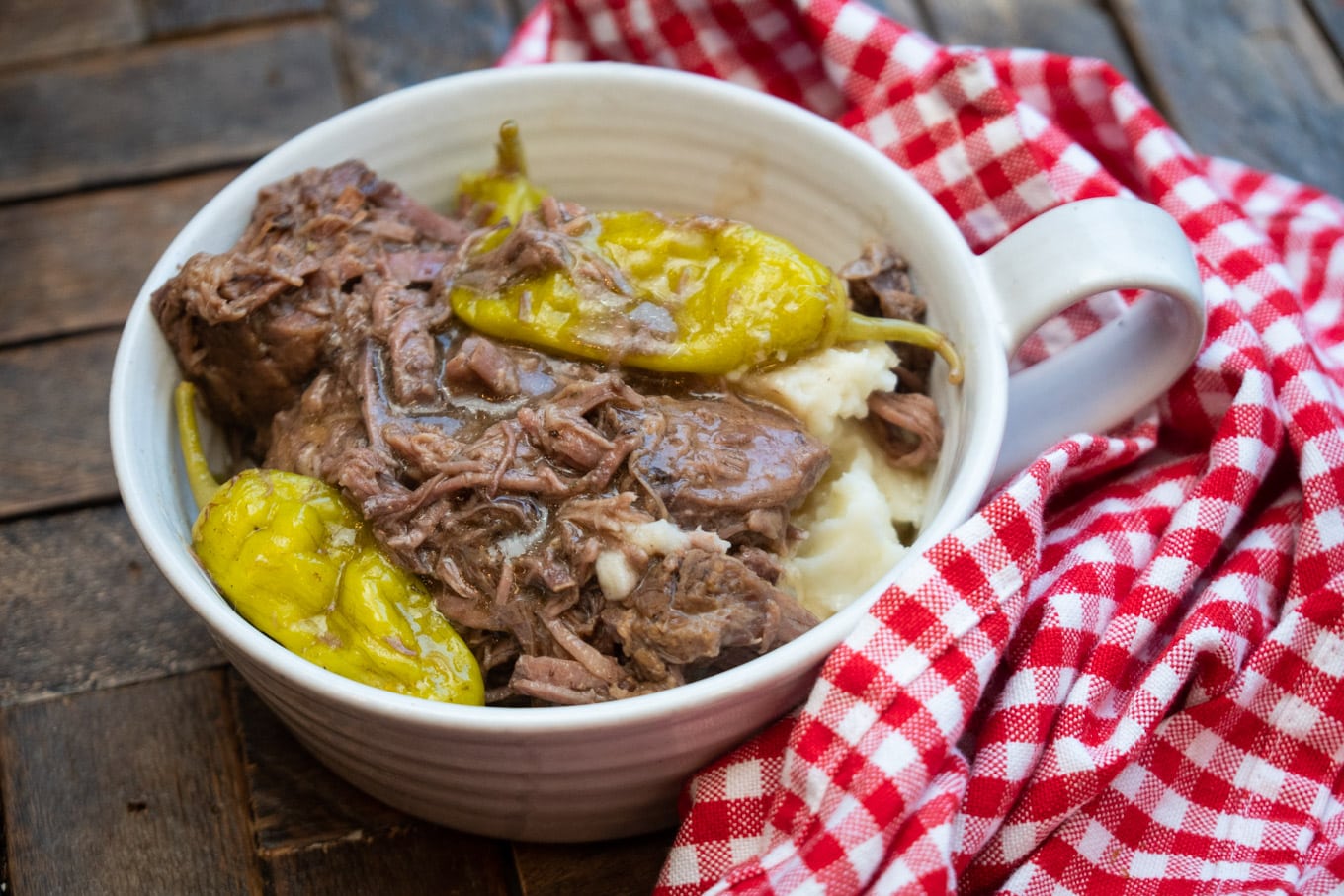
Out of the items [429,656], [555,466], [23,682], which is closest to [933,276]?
[555,466]

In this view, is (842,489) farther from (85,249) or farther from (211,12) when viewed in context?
(211,12)

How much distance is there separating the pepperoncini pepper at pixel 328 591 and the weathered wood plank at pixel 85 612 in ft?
1.65

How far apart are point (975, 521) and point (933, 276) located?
0.52 m

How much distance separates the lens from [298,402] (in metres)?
2.16

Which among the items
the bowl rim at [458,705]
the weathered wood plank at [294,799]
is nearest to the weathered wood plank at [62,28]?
the bowl rim at [458,705]

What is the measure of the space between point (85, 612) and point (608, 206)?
1277 millimetres

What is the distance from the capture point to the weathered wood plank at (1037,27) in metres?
3.30

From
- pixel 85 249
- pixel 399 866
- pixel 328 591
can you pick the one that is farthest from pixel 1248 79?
pixel 85 249

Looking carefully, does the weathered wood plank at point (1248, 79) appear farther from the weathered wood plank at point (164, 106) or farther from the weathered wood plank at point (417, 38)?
the weathered wood plank at point (164, 106)

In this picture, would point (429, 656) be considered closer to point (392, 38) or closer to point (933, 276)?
point (933, 276)

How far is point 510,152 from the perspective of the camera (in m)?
2.45

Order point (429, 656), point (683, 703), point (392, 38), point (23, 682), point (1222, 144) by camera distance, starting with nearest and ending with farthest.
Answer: point (683, 703), point (429, 656), point (23, 682), point (1222, 144), point (392, 38)

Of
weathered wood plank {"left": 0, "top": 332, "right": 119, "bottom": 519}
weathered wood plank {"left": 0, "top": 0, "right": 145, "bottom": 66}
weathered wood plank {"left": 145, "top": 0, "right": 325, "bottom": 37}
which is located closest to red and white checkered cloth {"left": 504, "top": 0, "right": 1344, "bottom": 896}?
weathered wood plank {"left": 0, "top": 332, "right": 119, "bottom": 519}

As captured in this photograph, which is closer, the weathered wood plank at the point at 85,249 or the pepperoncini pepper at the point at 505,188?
the pepperoncini pepper at the point at 505,188
